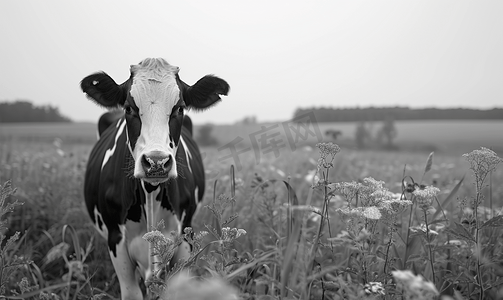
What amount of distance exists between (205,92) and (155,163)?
3.25 feet

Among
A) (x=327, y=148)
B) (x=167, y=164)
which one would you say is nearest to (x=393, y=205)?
(x=327, y=148)

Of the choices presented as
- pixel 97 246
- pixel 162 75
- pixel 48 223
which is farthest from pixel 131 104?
pixel 48 223

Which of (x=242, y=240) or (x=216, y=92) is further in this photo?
(x=242, y=240)

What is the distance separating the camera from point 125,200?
2633 millimetres

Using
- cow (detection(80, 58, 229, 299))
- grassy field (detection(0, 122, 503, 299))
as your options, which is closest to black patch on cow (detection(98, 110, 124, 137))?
grassy field (detection(0, 122, 503, 299))

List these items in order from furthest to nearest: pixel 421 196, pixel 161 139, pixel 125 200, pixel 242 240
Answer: pixel 242 240, pixel 125 200, pixel 161 139, pixel 421 196

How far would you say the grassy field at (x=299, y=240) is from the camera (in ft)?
→ 5.20

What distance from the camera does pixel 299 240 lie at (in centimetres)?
193

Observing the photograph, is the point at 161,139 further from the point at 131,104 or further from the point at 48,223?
the point at 48,223

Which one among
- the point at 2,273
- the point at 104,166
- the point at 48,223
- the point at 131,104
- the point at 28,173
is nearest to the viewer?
the point at 2,273

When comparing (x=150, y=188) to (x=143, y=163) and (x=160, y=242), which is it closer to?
(x=143, y=163)

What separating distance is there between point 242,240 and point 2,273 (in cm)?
202

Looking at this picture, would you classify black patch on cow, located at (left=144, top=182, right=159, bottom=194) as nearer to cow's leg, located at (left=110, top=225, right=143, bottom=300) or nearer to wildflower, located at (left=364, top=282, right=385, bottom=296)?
cow's leg, located at (left=110, top=225, right=143, bottom=300)

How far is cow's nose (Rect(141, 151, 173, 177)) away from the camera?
1991mm
